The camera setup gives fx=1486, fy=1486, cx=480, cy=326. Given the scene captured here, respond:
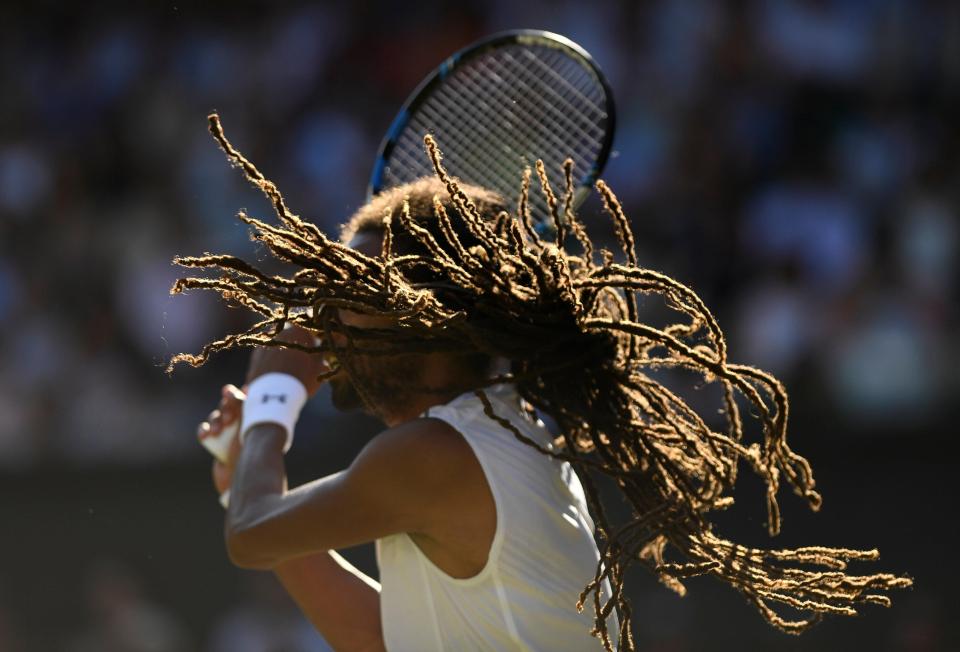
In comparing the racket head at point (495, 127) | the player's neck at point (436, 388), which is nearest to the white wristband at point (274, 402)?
the player's neck at point (436, 388)

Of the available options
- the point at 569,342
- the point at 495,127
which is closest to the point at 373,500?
the point at 569,342

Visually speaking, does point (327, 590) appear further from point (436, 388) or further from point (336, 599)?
Answer: point (436, 388)

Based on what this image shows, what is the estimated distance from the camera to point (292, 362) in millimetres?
3002

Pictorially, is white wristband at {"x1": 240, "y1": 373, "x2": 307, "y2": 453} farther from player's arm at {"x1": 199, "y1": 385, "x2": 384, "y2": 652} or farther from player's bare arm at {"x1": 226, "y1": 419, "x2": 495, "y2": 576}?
player's bare arm at {"x1": 226, "y1": 419, "x2": 495, "y2": 576}

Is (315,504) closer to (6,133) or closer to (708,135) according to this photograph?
(708,135)

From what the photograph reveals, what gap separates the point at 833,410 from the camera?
602 centimetres

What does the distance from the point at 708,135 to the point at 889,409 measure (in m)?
1.71

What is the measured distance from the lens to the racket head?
3.45 m

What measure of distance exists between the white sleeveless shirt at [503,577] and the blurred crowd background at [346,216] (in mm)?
3401

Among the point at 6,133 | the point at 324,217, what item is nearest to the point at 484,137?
the point at 324,217

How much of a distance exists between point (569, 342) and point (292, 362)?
0.64m

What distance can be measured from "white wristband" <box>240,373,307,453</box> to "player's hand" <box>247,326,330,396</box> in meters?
0.03

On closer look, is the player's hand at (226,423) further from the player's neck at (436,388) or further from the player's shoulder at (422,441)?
the player's shoulder at (422,441)

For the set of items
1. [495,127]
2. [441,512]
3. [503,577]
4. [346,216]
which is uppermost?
[346,216]
